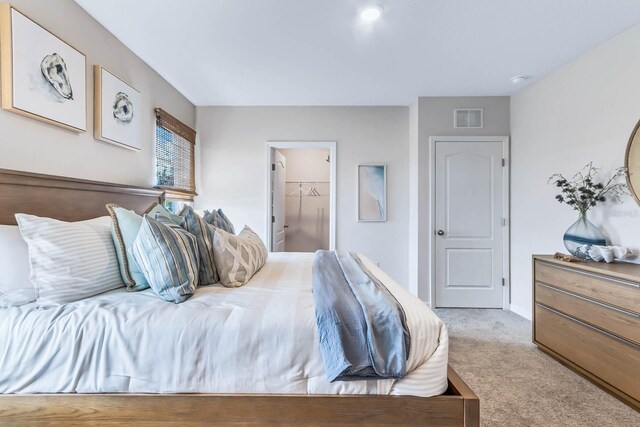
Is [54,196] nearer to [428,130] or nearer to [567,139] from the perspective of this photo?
[428,130]

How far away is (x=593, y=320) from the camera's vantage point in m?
2.00

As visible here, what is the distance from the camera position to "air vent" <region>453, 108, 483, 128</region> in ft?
11.9

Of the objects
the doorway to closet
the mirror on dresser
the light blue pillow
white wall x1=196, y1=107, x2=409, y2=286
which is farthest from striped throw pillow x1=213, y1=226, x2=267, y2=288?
the doorway to closet

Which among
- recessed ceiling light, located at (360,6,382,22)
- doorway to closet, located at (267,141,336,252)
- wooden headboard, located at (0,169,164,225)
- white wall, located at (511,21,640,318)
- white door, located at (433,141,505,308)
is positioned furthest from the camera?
doorway to closet, located at (267,141,336,252)

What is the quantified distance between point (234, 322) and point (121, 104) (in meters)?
2.26

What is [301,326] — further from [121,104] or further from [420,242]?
[420,242]

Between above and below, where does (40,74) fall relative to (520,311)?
above

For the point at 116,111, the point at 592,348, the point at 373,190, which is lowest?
the point at 592,348

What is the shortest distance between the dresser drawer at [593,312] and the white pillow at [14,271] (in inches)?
125

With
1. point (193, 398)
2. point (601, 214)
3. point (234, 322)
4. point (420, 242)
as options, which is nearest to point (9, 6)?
point (234, 322)

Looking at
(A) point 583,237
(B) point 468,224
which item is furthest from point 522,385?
(B) point 468,224

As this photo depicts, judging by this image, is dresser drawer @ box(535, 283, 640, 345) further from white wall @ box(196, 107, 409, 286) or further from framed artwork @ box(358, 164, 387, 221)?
framed artwork @ box(358, 164, 387, 221)

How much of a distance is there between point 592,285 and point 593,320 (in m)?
0.23

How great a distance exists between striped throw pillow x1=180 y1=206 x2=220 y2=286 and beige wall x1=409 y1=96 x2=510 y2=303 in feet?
8.72
